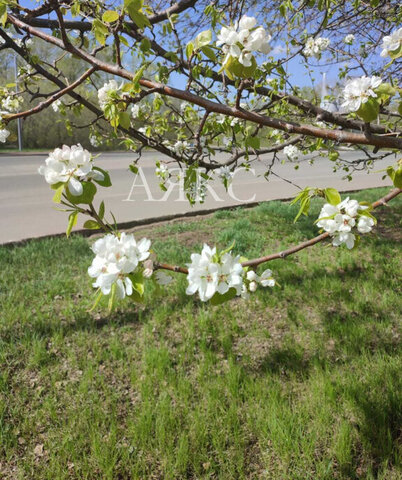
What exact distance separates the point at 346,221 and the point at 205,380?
1.49 m

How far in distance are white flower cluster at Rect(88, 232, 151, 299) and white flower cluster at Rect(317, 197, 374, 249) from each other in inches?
21.9

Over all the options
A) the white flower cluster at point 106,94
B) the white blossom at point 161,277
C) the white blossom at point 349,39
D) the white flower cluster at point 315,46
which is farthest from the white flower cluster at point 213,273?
the white blossom at point 349,39

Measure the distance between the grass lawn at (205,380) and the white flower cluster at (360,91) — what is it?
746mm

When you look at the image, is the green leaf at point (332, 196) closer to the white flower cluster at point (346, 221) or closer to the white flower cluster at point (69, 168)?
the white flower cluster at point (346, 221)

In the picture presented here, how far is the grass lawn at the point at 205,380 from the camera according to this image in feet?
5.74

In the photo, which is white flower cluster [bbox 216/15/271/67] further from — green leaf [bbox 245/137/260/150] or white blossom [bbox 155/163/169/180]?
white blossom [bbox 155/163/169/180]

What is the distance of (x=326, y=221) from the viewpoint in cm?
114

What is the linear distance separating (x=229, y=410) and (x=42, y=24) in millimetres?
2369

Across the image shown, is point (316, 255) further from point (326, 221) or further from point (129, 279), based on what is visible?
point (129, 279)

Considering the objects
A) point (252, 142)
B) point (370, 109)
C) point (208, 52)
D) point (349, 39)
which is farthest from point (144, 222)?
point (370, 109)

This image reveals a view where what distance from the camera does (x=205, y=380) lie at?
2248 millimetres

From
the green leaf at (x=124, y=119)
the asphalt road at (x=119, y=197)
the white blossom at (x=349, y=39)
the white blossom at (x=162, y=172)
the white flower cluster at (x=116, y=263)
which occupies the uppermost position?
the white blossom at (x=349, y=39)

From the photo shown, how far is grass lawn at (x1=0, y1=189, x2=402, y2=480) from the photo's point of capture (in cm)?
175

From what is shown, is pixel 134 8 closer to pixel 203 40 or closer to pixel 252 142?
pixel 203 40
